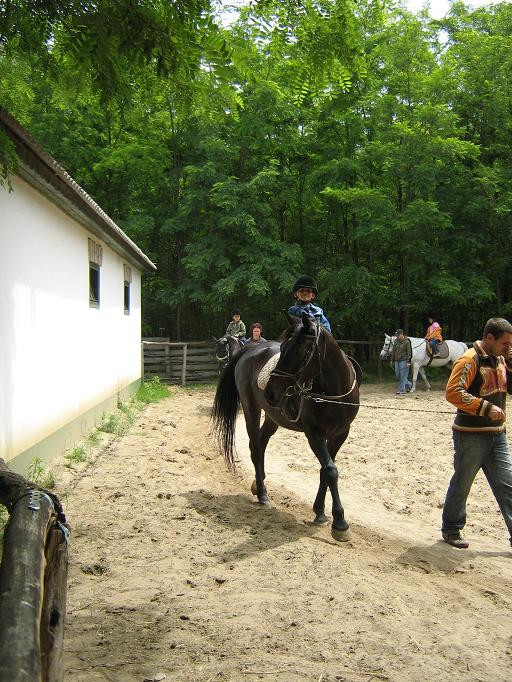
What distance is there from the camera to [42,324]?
723 centimetres

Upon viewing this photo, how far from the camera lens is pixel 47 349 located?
741 centimetres

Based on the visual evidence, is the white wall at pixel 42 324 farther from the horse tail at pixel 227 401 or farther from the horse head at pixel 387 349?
the horse head at pixel 387 349

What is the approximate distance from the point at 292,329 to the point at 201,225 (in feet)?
58.6

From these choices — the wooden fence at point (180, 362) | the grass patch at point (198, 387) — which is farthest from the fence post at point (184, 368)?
the grass patch at point (198, 387)

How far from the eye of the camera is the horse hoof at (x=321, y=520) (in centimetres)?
541

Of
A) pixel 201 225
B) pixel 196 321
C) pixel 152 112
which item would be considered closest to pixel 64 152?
pixel 152 112

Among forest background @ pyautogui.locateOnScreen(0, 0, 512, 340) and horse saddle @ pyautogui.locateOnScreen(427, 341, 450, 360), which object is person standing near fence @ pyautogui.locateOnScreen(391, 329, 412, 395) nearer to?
horse saddle @ pyautogui.locateOnScreen(427, 341, 450, 360)

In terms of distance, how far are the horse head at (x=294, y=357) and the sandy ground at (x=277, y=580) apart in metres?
1.26

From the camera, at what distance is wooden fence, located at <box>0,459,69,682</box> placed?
49.4 inches

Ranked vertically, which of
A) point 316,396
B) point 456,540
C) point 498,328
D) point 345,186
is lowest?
point 456,540

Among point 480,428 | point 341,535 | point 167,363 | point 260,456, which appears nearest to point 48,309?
Result: point 260,456

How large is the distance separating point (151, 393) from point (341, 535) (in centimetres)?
1137

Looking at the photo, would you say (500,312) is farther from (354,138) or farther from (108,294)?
(108,294)

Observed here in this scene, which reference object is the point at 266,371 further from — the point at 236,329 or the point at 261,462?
the point at 236,329
